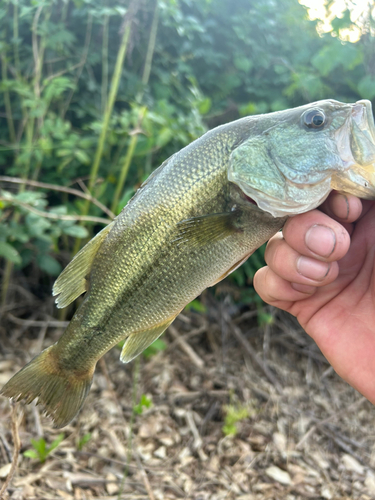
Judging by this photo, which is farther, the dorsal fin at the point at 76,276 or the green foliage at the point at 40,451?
the green foliage at the point at 40,451

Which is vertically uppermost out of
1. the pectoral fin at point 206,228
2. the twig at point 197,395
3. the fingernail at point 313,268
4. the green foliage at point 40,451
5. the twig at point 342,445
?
the pectoral fin at point 206,228

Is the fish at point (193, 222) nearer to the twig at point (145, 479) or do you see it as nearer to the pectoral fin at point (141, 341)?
the pectoral fin at point (141, 341)

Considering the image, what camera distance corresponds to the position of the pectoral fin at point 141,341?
53.1 inches

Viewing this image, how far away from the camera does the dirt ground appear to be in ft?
7.06

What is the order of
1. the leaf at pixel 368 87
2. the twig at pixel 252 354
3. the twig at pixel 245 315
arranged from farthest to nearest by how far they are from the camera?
the twig at pixel 245 315
the leaf at pixel 368 87
the twig at pixel 252 354

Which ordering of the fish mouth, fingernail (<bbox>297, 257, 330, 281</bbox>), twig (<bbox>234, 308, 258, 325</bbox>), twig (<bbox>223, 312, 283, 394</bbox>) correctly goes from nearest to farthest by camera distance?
the fish mouth
fingernail (<bbox>297, 257, 330, 281</bbox>)
twig (<bbox>223, 312, 283, 394</bbox>)
twig (<bbox>234, 308, 258, 325</bbox>)

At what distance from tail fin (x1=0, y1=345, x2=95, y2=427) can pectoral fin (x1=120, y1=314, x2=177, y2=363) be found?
0.53ft

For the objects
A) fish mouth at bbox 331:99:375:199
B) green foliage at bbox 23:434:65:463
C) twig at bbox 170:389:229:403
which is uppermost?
fish mouth at bbox 331:99:375:199

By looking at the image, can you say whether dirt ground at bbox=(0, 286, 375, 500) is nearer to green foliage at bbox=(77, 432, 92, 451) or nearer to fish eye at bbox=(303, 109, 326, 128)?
green foliage at bbox=(77, 432, 92, 451)

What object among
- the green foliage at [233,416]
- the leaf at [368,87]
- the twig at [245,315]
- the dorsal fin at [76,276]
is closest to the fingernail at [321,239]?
the dorsal fin at [76,276]

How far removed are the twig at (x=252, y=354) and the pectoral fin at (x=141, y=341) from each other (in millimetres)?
1995

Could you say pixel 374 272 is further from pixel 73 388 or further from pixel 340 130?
pixel 73 388

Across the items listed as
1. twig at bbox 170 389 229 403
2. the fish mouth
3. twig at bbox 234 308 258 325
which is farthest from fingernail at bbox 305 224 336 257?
twig at bbox 234 308 258 325

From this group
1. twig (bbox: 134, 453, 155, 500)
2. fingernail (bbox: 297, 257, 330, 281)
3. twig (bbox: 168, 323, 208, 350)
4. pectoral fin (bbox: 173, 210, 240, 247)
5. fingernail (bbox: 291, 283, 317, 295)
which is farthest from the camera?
twig (bbox: 168, 323, 208, 350)
